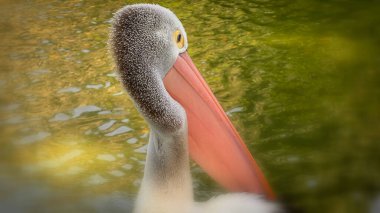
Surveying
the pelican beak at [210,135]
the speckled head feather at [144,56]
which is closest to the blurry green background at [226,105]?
the pelican beak at [210,135]

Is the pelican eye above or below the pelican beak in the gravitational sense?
above

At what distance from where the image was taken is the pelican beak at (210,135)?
2465 mm

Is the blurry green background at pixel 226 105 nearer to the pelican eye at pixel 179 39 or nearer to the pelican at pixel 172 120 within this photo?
the pelican at pixel 172 120

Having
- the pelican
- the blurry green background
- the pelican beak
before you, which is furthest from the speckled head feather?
Result: the blurry green background

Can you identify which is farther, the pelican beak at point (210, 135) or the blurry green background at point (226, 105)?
the blurry green background at point (226, 105)

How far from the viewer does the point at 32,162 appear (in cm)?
327

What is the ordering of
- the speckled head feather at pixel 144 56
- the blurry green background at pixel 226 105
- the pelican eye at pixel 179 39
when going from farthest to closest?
the blurry green background at pixel 226 105 → the pelican eye at pixel 179 39 → the speckled head feather at pixel 144 56

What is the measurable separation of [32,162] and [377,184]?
1663 millimetres

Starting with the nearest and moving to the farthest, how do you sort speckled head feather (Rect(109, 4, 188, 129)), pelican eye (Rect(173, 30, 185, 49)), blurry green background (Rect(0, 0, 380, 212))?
speckled head feather (Rect(109, 4, 188, 129))
pelican eye (Rect(173, 30, 185, 49))
blurry green background (Rect(0, 0, 380, 212))

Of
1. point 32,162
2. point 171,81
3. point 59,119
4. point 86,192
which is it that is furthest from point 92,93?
point 171,81

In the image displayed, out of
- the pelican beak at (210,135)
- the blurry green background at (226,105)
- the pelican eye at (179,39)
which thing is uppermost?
the pelican eye at (179,39)

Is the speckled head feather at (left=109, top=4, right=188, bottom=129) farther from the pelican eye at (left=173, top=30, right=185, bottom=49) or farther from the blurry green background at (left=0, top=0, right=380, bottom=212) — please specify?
the blurry green background at (left=0, top=0, right=380, bottom=212)

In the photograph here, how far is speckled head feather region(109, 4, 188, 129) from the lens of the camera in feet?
7.27

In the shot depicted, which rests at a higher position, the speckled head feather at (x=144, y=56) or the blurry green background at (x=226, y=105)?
the speckled head feather at (x=144, y=56)
